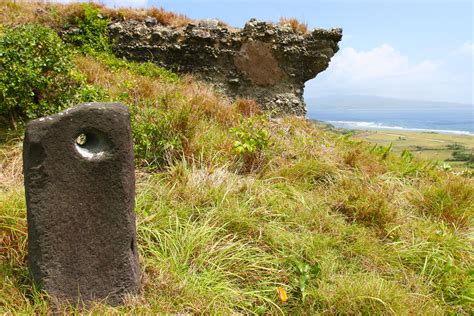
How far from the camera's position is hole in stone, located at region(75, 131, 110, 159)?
241 cm

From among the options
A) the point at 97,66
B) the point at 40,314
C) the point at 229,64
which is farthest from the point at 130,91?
the point at 40,314

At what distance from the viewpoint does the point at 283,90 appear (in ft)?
31.3

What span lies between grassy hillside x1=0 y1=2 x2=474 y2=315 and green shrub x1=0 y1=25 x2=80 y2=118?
0.7 inches

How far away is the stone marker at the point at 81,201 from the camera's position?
2.31 metres

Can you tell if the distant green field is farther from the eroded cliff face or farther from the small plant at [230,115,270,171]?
the small plant at [230,115,270,171]

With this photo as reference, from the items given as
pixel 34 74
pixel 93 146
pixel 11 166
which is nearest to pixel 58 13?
→ pixel 34 74

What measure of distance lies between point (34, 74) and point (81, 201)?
3102 mm

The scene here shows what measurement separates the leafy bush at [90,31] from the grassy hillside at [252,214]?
7.67ft

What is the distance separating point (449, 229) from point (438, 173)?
1941 mm

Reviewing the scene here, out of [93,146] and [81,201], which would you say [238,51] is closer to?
[93,146]

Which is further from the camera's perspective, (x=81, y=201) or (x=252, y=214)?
(x=252, y=214)

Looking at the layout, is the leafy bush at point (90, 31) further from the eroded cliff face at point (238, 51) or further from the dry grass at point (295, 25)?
the dry grass at point (295, 25)

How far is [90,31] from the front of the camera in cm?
881

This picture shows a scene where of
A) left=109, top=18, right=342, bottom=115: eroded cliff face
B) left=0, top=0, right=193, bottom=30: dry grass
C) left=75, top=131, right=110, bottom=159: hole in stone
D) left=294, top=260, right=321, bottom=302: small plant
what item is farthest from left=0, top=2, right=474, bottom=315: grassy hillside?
left=109, top=18, right=342, bottom=115: eroded cliff face
